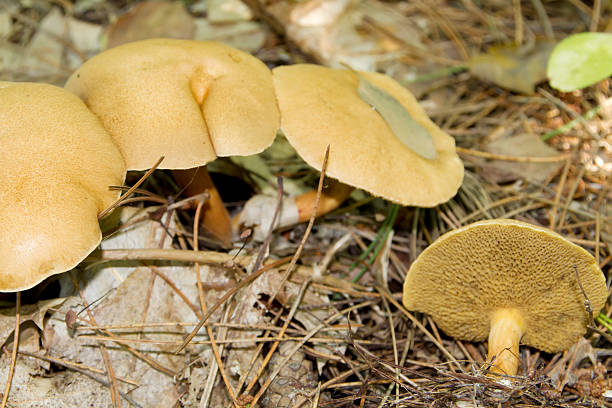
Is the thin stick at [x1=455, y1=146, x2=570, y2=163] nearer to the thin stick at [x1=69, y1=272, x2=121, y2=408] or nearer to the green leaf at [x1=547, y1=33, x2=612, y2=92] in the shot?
the green leaf at [x1=547, y1=33, x2=612, y2=92]

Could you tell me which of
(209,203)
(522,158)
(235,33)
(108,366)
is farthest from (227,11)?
(108,366)

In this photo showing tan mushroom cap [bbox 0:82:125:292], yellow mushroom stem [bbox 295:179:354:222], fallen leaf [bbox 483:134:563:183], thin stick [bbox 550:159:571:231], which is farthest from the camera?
fallen leaf [bbox 483:134:563:183]

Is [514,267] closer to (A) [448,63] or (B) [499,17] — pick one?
(A) [448,63]

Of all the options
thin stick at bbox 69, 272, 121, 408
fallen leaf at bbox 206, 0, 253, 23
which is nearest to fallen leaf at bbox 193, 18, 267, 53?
fallen leaf at bbox 206, 0, 253, 23

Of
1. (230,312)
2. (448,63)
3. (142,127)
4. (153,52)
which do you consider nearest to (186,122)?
(142,127)

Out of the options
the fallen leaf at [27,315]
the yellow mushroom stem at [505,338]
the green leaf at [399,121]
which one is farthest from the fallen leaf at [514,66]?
the fallen leaf at [27,315]
